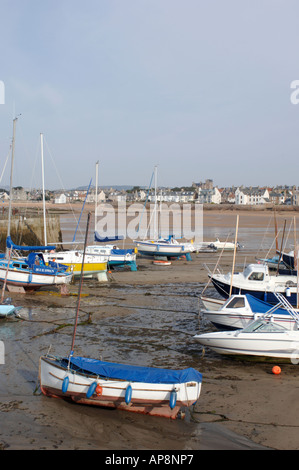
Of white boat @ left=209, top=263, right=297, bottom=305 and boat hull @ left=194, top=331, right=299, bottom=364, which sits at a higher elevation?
white boat @ left=209, top=263, right=297, bottom=305

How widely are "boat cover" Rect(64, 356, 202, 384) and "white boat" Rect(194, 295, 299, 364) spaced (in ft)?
10.8

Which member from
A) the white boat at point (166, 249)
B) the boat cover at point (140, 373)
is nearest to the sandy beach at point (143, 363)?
the boat cover at point (140, 373)

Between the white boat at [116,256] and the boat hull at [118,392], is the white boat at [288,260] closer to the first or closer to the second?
the white boat at [116,256]

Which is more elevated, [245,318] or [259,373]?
[245,318]

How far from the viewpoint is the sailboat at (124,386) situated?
9828 millimetres

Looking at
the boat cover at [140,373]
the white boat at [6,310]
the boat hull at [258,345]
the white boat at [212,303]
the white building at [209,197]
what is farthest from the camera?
the white building at [209,197]

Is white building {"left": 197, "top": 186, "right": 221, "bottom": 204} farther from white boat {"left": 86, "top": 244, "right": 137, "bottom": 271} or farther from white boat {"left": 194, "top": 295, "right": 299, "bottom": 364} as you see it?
white boat {"left": 194, "top": 295, "right": 299, "bottom": 364}

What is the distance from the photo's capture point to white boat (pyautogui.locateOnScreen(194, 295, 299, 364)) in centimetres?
1302

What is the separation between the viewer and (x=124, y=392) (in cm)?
1001

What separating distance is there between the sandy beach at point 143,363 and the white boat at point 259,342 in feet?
1.12

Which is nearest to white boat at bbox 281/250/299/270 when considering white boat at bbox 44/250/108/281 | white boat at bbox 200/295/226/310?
white boat at bbox 44/250/108/281
